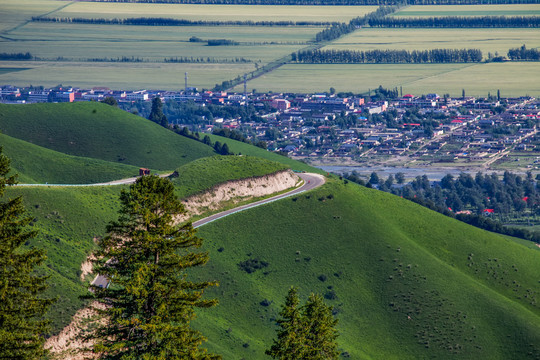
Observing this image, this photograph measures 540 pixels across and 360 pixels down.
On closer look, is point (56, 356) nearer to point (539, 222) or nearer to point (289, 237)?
point (289, 237)

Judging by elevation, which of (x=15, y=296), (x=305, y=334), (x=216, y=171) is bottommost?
(x=216, y=171)

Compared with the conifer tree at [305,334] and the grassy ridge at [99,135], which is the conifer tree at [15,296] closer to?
the conifer tree at [305,334]

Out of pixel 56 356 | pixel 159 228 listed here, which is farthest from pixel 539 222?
pixel 159 228

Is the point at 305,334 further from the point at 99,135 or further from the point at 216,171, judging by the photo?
the point at 99,135

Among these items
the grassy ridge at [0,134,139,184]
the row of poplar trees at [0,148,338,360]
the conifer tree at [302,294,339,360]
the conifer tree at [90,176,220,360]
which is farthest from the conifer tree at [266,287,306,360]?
the grassy ridge at [0,134,139,184]

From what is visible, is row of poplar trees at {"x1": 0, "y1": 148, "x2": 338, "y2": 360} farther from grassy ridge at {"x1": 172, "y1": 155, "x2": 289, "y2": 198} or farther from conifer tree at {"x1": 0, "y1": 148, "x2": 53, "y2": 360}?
grassy ridge at {"x1": 172, "y1": 155, "x2": 289, "y2": 198}

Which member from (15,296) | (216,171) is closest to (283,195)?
(216,171)
